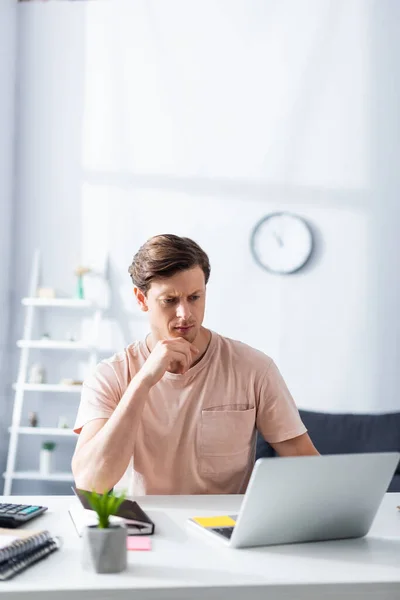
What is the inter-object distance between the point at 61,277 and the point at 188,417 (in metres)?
2.68

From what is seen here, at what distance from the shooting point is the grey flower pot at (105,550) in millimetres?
1059

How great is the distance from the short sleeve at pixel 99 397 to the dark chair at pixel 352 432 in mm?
1410

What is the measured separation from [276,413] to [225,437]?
0.47ft

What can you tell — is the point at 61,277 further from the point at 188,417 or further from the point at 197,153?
the point at 188,417

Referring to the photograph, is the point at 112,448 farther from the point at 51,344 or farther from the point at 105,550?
the point at 51,344

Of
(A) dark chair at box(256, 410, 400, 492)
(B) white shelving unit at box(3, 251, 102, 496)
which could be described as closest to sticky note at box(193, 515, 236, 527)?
(A) dark chair at box(256, 410, 400, 492)

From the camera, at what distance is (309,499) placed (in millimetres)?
1211

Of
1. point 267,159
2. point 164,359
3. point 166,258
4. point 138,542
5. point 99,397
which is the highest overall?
point 267,159

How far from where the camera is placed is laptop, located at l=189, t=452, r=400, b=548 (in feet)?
3.79

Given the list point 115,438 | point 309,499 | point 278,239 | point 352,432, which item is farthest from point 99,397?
point 278,239

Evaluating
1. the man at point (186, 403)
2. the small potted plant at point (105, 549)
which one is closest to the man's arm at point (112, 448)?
the man at point (186, 403)

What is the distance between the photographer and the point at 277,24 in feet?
14.6

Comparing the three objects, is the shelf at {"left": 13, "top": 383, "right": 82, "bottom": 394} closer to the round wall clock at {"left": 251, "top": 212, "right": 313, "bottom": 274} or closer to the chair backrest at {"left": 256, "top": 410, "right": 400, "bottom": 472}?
the round wall clock at {"left": 251, "top": 212, "right": 313, "bottom": 274}

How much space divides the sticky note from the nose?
23.1 inches
